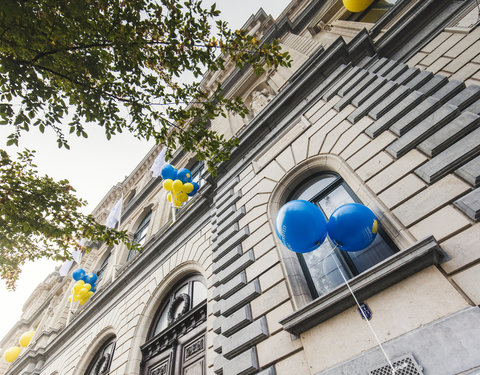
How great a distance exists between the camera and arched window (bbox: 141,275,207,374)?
707cm

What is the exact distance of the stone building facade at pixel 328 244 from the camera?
335 centimetres

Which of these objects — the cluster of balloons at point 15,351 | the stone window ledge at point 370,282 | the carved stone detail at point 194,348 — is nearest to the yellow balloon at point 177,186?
the carved stone detail at point 194,348

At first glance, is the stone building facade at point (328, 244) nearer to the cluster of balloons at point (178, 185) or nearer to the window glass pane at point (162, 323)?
the window glass pane at point (162, 323)

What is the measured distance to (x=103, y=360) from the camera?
34.0 ft

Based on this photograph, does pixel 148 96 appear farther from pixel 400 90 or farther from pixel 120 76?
pixel 400 90

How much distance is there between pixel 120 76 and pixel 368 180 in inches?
216

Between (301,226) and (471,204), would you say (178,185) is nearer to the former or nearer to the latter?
(301,226)

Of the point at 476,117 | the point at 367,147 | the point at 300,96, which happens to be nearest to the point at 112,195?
the point at 300,96

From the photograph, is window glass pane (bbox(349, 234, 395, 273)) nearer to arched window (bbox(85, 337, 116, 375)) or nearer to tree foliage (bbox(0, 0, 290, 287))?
tree foliage (bbox(0, 0, 290, 287))

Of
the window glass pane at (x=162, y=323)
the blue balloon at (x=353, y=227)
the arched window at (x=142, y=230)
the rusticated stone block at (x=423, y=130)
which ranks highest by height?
the arched window at (x=142, y=230)

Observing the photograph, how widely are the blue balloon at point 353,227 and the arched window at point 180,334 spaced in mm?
4978

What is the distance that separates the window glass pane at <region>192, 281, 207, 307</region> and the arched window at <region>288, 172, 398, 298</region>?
153 inches

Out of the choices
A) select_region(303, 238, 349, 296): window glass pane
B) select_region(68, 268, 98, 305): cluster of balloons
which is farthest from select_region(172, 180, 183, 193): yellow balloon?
select_region(68, 268, 98, 305): cluster of balloons

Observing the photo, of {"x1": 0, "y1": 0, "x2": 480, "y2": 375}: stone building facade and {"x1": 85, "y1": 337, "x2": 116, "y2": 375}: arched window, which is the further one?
{"x1": 85, "y1": 337, "x2": 116, "y2": 375}: arched window
